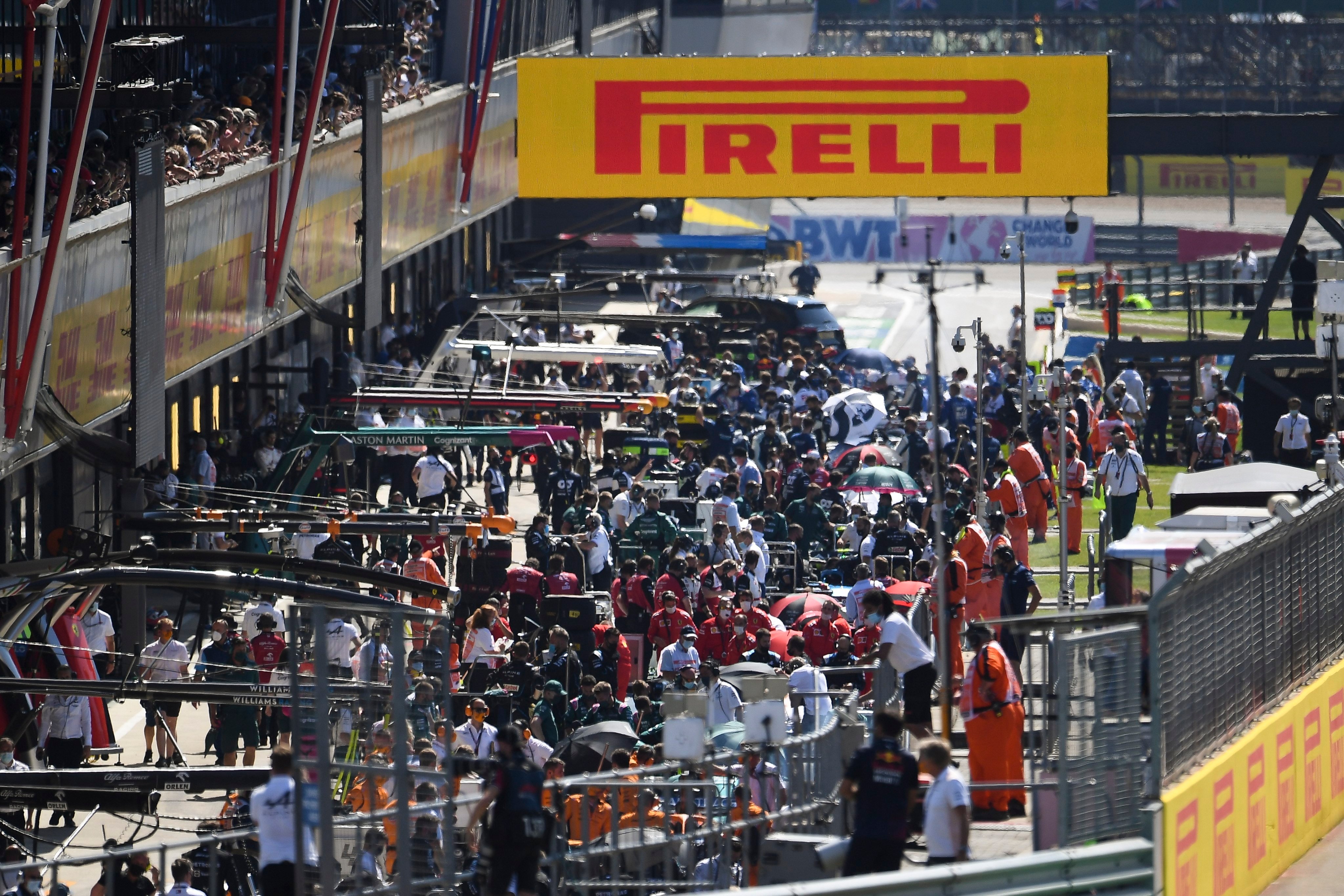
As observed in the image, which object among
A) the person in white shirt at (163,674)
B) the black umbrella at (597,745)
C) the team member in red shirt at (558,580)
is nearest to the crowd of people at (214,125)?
the person in white shirt at (163,674)

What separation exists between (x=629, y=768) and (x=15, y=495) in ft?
36.5

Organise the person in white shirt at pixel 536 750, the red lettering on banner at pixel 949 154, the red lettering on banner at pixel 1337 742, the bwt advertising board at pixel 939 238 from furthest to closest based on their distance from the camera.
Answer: the bwt advertising board at pixel 939 238
the red lettering on banner at pixel 949 154
the person in white shirt at pixel 536 750
the red lettering on banner at pixel 1337 742

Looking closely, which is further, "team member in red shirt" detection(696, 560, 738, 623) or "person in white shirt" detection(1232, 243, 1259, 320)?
"person in white shirt" detection(1232, 243, 1259, 320)

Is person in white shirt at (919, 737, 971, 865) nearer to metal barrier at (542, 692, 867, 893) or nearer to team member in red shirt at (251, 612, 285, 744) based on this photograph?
metal barrier at (542, 692, 867, 893)

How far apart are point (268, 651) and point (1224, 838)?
8.91 m

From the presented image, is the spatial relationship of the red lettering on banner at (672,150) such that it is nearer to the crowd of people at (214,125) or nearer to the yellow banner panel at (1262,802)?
the crowd of people at (214,125)

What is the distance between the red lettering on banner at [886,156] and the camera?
22.5 m

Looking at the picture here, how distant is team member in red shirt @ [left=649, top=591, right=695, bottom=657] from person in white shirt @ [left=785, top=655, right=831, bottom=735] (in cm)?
215

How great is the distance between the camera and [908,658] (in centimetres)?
1419

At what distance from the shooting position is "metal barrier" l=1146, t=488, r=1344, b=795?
11258 millimetres

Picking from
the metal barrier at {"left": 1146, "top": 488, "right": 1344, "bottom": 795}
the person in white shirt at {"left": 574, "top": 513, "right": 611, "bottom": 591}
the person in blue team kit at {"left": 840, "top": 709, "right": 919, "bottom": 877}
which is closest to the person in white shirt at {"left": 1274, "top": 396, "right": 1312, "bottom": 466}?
the person in white shirt at {"left": 574, "top": 513, "right": 611, "bottom": 591}

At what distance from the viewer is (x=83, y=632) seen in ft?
61.7

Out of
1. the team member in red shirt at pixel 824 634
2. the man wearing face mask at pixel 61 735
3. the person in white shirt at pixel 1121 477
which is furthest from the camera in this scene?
the person in white shirt at pixel 1121 477

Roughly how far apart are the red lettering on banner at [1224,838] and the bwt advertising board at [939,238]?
178ft
